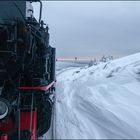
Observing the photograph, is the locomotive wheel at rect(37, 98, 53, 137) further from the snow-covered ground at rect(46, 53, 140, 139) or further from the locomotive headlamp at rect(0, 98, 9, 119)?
the locomotive headlamp at rect(0, 98, 9, 119)

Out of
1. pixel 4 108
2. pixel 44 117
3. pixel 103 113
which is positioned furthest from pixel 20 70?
pixel 103 113

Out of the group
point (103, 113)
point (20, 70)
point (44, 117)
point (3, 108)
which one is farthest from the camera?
point (103, 113)

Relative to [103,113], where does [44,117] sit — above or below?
above

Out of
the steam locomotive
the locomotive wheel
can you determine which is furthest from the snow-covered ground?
the steam locomotive

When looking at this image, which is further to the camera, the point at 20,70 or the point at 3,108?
the point at 20,70

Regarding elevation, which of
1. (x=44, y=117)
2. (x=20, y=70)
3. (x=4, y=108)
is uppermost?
(x=20, y=70)

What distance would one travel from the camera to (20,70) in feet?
20.1

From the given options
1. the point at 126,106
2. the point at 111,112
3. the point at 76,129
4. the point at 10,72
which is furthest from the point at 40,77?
the point at 126,106

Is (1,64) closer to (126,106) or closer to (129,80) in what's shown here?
(126,106)

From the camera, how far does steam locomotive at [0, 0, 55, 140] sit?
568 cm

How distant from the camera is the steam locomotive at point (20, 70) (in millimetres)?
5680

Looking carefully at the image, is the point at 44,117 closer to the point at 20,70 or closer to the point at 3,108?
the point at 20,70

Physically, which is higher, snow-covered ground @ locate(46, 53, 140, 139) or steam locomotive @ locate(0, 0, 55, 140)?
steam locomotive @ locate(0, 0, 55, 140)

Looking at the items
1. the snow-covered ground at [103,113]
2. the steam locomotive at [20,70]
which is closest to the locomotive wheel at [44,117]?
the steam locomotive at [20,70]
